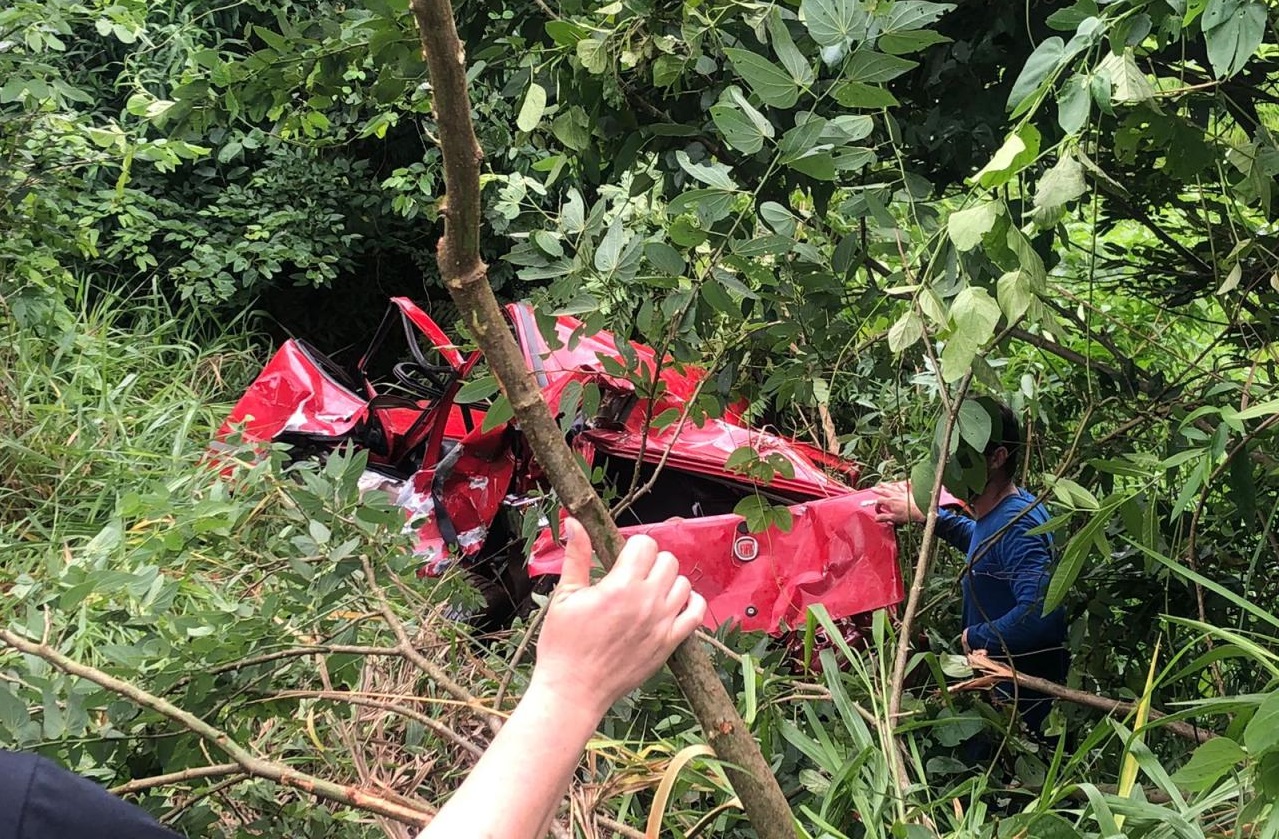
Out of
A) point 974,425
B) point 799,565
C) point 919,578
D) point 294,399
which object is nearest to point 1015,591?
point 799,565

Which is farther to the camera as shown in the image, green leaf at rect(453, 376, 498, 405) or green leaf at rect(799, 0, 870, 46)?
green leaf at rect(453, 376, 498, 405)

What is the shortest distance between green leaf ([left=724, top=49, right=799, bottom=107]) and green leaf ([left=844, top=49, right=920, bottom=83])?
0.21 feet

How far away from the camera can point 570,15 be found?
4.75ft

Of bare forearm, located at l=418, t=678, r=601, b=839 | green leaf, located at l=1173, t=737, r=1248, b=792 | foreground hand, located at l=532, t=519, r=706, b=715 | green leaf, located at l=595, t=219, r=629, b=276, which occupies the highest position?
green leaf, located at l=595, t=219, r=629, b=276

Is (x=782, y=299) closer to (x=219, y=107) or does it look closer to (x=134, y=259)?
(x=219, y=107)

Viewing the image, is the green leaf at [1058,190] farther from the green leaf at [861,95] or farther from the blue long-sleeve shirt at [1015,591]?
the blue long-sleeve shirt at [1015,591]

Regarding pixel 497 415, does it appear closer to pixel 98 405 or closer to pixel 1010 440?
pixel 1010 440

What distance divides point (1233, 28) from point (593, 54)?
0.73 m

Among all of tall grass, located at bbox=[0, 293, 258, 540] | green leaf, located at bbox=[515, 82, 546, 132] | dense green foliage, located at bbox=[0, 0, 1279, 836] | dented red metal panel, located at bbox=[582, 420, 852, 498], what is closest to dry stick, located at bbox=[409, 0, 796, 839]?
dense green foliage, located at bbox=[0, 0, 1279, 836]

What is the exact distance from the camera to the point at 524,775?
69 cm

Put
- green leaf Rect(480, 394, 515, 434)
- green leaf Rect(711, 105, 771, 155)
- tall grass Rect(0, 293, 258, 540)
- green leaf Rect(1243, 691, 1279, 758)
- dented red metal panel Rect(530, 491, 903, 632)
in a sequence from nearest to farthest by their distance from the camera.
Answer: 1. green leaf Rect(1243, 691, 1279, 758)
2. green leaf Rect(711, 105, 771, 155)
3. green leaf Rect(480, 394, 515, 434)
4. dented red metal panel Rect(530, 491, 903, 632)
5. tall grass Rect(0, 293, 258, 540)

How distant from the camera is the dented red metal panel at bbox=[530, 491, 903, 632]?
235 centimetres

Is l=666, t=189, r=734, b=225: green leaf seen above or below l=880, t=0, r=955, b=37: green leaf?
below

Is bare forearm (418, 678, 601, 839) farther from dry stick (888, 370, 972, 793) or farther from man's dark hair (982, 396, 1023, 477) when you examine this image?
man's dark hair (982, 396, 1023, 477)
